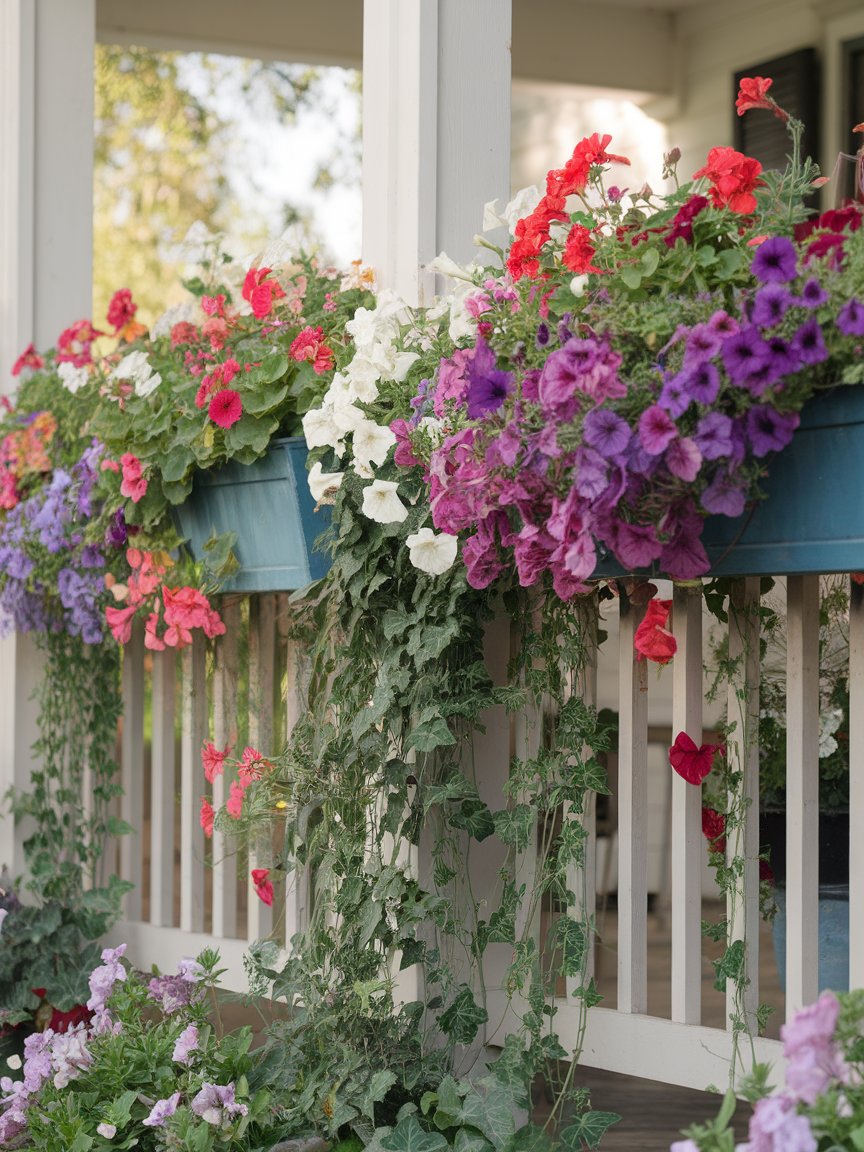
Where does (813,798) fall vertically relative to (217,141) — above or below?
below

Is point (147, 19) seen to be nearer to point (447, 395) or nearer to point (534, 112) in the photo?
point (534, 112)

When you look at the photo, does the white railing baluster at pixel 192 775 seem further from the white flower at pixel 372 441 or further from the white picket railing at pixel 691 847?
the white flower at pixel 372 441

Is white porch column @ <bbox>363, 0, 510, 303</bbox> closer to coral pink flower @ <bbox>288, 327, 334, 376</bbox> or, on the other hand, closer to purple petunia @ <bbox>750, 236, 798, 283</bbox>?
coral pink flower @ <bbox>288, 327, 334, 376</bbox>

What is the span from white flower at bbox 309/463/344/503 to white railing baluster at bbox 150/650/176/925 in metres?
1.13

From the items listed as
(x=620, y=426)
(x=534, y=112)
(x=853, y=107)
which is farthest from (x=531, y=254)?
(x=534, y=112)

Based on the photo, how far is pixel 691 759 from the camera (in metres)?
2.04

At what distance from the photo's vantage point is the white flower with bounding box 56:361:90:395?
307 cm

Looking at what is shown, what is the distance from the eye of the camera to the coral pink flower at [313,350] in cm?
234

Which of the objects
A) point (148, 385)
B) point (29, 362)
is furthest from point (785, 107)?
point (148, 385)

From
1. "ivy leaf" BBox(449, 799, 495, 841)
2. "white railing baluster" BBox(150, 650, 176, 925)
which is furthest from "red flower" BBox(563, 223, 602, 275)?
"white railing baluster" BBox(150, 650, 176, 925)

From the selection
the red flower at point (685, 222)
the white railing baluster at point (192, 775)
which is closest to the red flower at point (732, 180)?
the red flower at point (685, 222)

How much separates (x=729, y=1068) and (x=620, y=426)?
38.9 inches

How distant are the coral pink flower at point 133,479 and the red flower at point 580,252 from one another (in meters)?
1.05

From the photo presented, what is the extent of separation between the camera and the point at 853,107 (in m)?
4.81
